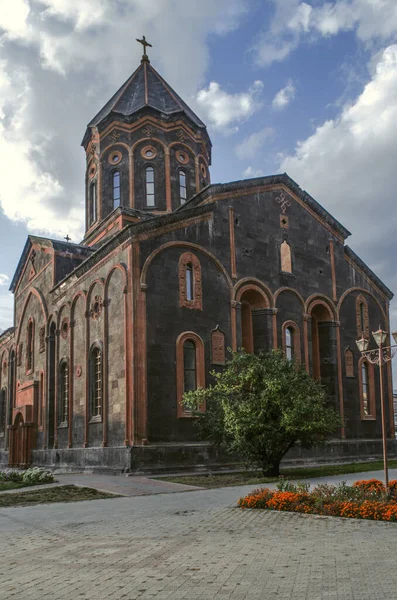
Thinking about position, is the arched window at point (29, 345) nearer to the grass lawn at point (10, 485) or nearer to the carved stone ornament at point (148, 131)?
the carved stone ornament at point (148, 131)

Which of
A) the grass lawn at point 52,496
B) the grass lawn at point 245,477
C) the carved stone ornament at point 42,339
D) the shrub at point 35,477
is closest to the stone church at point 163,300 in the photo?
the carved stone ornament at point 42,339

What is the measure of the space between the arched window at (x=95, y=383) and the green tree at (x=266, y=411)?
5432mm

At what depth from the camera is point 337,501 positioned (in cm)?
1192

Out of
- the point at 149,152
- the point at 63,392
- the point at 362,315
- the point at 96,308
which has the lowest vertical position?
the point at 63,392

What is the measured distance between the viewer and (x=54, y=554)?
8.83 meters

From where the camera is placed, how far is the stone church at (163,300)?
925 inches

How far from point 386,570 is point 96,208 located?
98.5ft

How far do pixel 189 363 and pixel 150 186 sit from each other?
1277 cm

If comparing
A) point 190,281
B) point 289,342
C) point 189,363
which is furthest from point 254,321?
point 189,363

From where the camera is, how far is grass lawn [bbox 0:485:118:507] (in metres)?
15.4

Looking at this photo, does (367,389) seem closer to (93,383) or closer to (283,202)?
(283,202)

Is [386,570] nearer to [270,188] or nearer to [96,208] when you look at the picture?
[270,188]

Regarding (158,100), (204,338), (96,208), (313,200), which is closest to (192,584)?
(204,338)

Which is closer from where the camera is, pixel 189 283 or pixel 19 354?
pixel 189 283
